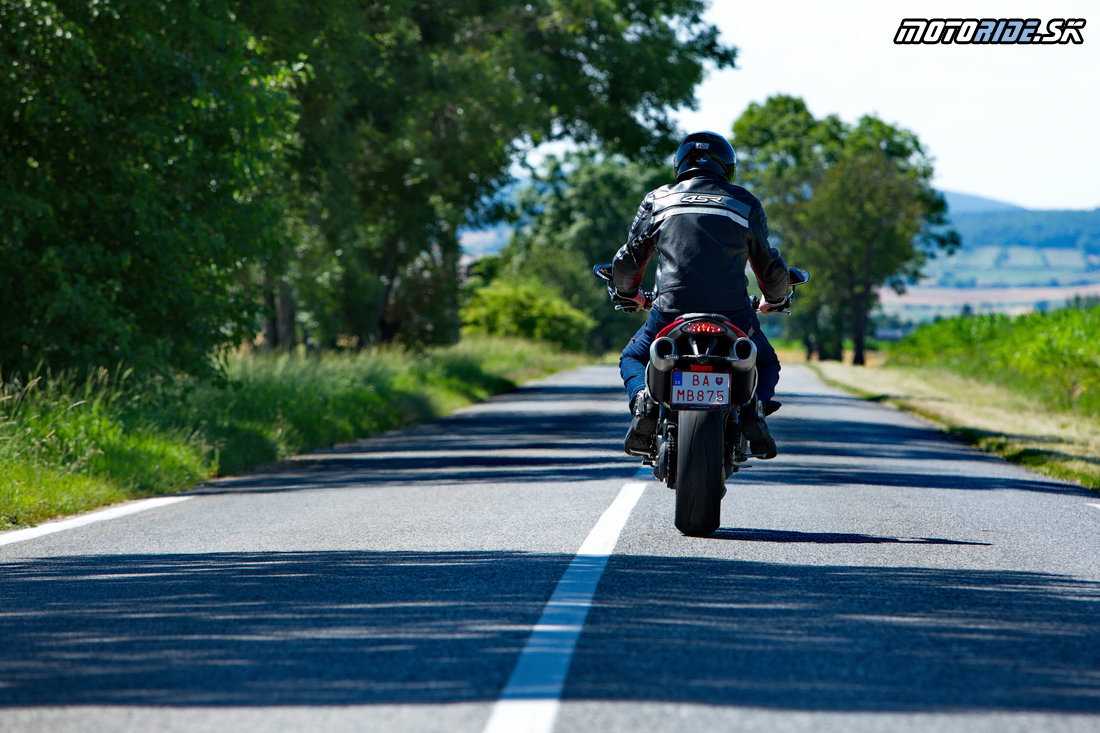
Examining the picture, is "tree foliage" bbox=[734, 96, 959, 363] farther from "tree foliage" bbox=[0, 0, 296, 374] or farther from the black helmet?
the black helmet

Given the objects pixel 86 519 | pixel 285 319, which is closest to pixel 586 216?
pixel 285 319

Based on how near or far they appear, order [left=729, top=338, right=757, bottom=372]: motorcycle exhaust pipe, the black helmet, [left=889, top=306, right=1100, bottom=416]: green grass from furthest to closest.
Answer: [left=889, top=306, right=1100, bottom=416]: green grass, the black helmet, [left=729, top=338, right=757, bottom=372]: motorcycle exhaust pipe

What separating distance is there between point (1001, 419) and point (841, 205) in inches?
2001

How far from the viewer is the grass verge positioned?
16219 mm

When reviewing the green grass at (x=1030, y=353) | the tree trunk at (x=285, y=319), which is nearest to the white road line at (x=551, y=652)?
the green grass at (x=1030, y=353)

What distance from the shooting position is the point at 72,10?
52.2 ft

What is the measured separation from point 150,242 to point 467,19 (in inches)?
633

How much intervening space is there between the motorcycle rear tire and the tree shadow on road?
0.73 m

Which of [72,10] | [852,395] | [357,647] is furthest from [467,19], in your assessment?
[357,647]

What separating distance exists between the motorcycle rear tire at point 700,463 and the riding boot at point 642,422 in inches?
11.8

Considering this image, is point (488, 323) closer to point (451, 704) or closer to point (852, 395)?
point (852, 395)

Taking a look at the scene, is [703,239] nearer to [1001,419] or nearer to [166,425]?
[166,425]

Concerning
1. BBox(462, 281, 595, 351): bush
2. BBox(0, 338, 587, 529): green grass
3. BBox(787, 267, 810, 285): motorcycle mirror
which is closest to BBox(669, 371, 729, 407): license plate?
BBox(787, 267, 810, 285): motorcycle mirror

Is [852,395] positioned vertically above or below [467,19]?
below
